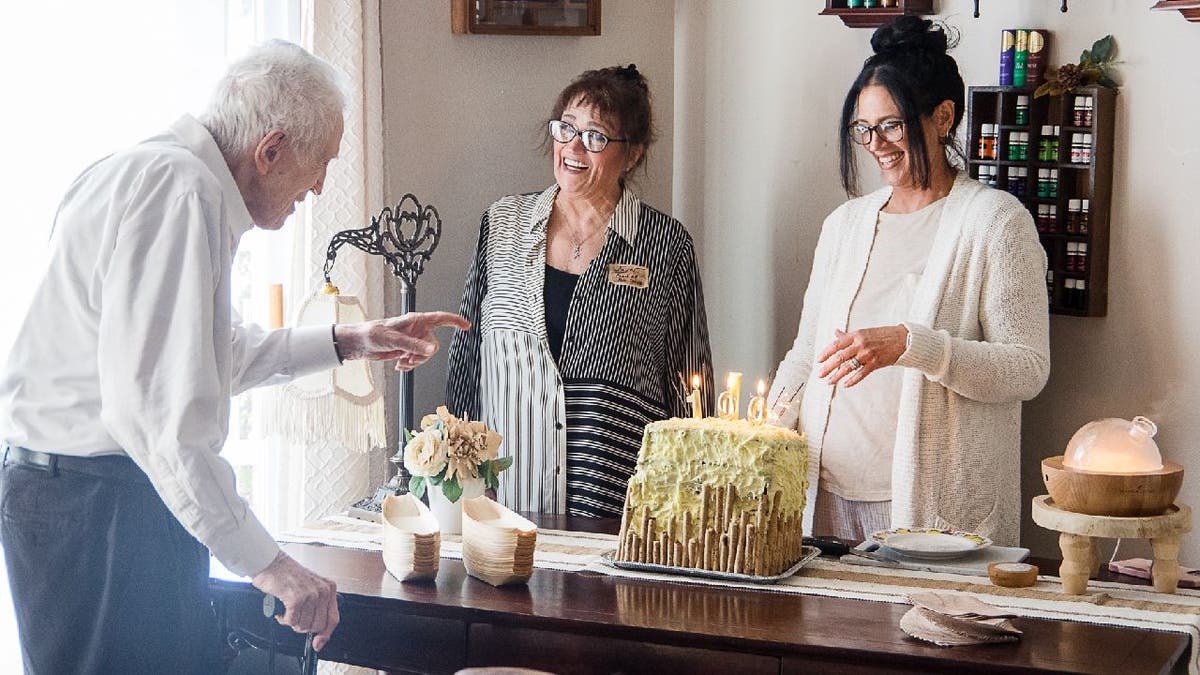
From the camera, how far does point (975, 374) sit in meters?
2.82

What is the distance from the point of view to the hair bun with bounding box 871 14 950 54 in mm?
3045

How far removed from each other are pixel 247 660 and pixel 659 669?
0.91 m

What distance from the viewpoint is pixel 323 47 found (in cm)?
333

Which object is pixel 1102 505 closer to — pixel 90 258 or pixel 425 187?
pixel 90 258

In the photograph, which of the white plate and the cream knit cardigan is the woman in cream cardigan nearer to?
the cream knit cardigan

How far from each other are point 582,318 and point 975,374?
955 millimetres

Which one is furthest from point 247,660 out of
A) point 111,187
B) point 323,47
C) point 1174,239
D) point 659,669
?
point 1174,239

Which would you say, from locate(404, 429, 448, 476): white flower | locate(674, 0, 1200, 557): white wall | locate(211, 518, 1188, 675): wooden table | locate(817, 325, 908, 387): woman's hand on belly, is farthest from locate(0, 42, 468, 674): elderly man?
locate(674, 0, 1200, 557): white wall

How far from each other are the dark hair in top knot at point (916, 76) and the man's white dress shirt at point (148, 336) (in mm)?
1587

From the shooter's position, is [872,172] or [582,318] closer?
[582,318]

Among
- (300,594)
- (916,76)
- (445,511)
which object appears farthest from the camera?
(916,76)

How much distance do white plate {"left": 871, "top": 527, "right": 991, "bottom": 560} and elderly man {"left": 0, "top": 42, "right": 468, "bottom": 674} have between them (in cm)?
109

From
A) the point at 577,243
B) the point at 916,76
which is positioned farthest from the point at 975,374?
the point at 577,243

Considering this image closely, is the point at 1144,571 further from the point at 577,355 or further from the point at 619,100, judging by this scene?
the point at 619,100
